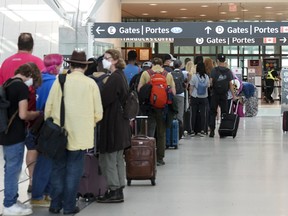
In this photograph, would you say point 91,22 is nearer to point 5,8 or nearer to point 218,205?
point 5,8

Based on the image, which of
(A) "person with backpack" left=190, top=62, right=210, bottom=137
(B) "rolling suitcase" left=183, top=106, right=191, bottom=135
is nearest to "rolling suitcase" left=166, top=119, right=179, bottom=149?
(A) "person with backpack" left=190, top=62, right=210, bottom=137

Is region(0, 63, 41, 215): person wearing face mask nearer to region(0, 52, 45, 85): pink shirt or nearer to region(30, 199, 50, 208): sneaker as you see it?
region(30, 199, 50, 208): sneaker

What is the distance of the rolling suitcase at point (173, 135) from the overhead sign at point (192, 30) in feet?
19.8

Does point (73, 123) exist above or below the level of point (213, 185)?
above

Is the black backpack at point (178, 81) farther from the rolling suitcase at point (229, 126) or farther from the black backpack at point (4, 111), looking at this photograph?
the black backpack at point (4, 111)

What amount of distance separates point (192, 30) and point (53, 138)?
1278 cm

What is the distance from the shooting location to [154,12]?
119 ft

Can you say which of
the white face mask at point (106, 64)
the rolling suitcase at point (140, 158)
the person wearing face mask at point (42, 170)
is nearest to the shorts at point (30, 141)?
the person wearing face mask at point (42, 170)

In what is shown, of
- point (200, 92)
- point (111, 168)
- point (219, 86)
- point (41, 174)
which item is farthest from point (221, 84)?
point (41, 174)

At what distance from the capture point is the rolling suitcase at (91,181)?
7.76 m

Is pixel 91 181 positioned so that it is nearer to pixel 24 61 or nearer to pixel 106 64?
pixel 106 64

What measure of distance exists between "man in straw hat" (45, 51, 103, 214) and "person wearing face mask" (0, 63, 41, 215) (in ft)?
0.85

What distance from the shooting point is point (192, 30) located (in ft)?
62.5

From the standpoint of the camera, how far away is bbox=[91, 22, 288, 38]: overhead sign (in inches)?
742
